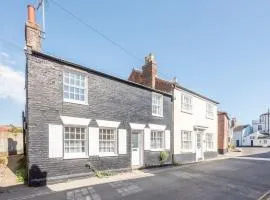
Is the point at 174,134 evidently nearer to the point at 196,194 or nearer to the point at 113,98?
the point at 113,98

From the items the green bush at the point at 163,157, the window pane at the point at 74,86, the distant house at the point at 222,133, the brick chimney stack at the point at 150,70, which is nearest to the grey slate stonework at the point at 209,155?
the distant house at the point at 222,133

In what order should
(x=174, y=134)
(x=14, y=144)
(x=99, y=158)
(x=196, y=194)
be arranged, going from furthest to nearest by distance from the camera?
1. (x=14, y=144)
2. (x=174, y=134)
3. (x=99, y=158)
4. (x=196, y=194)

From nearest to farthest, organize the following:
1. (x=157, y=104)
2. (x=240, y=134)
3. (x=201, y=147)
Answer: (x=157, y=104)
(x=201, y=147)
(x=240, y=134)

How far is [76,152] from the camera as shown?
1242 centimetres

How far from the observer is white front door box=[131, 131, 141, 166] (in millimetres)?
16109

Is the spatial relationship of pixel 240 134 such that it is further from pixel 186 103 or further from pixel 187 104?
pixel 186 103

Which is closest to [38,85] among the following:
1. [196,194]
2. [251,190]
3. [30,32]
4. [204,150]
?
[30,32]

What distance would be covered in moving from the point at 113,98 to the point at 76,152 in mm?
3996

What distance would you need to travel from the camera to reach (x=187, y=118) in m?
22.1

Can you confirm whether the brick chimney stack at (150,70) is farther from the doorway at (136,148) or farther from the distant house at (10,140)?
the distant house at (10,140)

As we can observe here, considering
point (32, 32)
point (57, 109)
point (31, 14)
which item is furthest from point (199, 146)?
point (31, 14)

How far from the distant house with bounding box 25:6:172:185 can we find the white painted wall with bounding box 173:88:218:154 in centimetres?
386

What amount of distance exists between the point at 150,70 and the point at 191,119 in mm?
6744

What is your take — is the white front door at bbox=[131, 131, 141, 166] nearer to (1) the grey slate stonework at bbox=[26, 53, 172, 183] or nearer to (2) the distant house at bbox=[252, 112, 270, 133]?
(1) the grey slate stonework at bbox=[26, 53, 172, 183]
